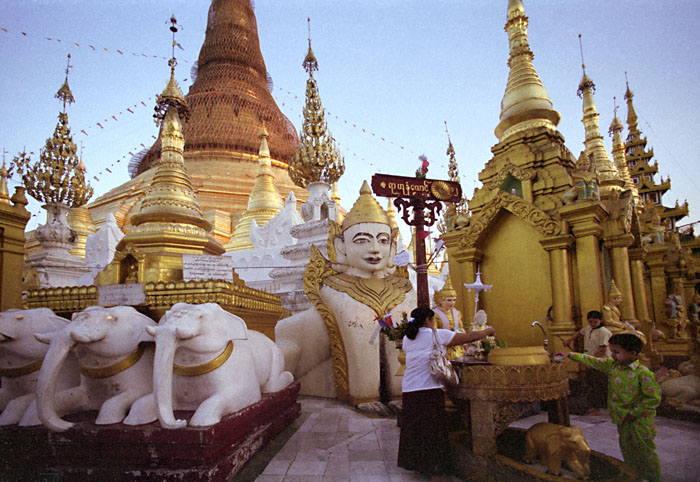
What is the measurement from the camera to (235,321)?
378 cm

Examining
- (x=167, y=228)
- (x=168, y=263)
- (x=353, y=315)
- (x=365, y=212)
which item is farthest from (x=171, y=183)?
(x=353, y=315)

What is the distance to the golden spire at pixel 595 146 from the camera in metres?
11.0

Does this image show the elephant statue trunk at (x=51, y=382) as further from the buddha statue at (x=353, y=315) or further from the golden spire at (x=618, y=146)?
the golden spire at (x=618, y=146)

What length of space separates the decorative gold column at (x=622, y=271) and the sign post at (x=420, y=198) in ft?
11.8

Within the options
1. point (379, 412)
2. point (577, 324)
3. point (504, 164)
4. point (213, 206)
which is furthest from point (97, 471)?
point (213, 206)

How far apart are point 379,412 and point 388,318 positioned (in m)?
1.14

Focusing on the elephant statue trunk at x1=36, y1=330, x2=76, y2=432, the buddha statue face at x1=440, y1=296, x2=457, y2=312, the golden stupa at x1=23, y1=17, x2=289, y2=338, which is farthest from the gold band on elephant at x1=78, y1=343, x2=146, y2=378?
the buddha statue face at x1=440, y1=296, x2=457, y2=312

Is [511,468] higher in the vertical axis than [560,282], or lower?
lower

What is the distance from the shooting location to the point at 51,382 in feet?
9.63

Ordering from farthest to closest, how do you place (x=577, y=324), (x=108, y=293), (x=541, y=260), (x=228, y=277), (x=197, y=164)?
(x=197, y=164)
(x=541, y=260)
(x=577, y=324)
(x=228, y=277)
(x=108, y=293)

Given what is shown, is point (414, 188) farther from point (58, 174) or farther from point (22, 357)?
point (58, 174)

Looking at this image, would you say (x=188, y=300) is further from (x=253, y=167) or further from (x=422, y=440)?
(x=253, y=167)

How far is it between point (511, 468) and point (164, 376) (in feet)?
7.90

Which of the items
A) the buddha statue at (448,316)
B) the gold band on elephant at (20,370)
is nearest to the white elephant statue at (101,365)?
the gold band on elephant at (20,370)
